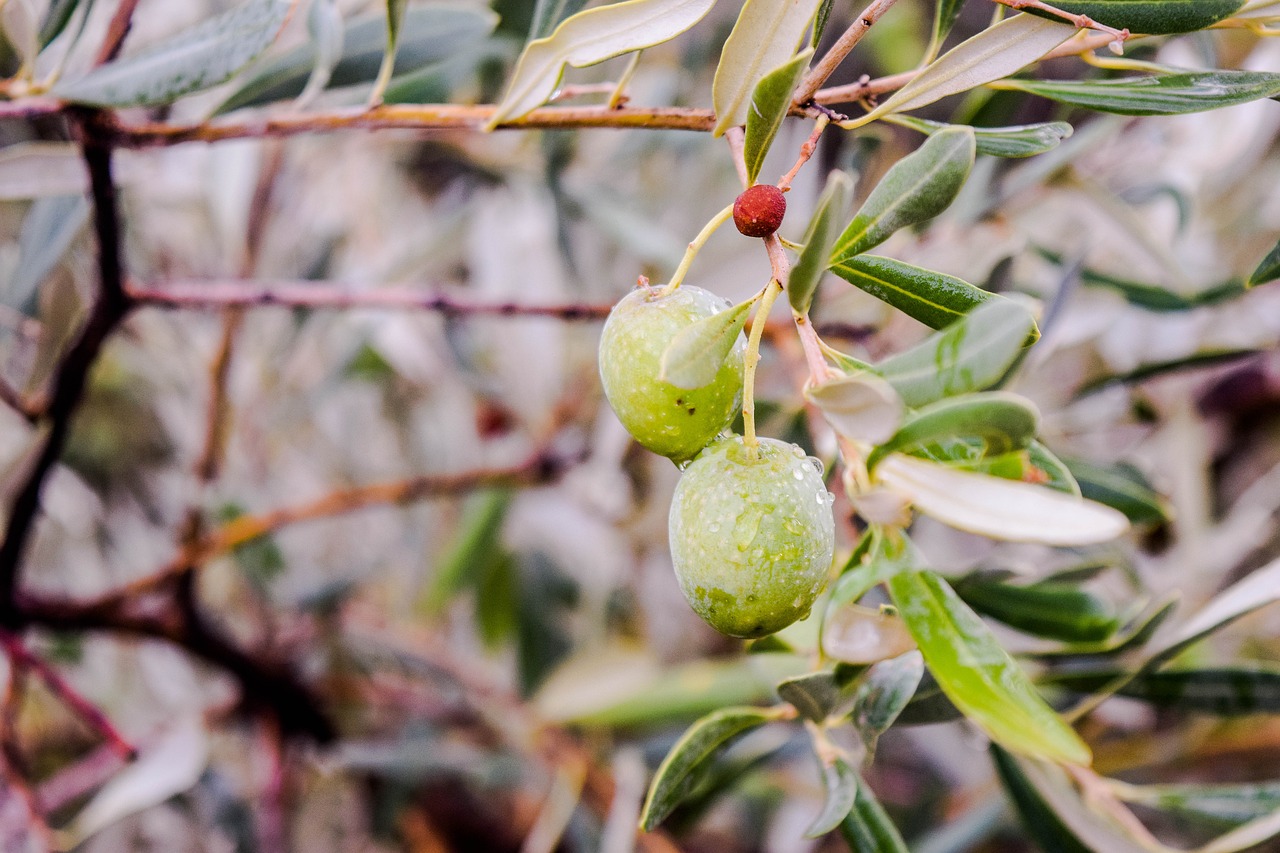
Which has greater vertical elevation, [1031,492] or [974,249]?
[1031,492]

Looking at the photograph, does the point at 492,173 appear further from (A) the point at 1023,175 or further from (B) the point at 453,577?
(A) the point at 1023,175

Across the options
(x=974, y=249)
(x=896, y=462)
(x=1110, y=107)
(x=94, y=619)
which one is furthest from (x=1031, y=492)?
(x=94, y=619)

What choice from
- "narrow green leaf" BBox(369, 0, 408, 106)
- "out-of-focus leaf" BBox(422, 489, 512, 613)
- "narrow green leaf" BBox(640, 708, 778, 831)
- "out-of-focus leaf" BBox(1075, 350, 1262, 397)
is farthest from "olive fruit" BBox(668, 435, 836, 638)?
"out-of-focus leaf" BBox(422, 489, 512, 613)

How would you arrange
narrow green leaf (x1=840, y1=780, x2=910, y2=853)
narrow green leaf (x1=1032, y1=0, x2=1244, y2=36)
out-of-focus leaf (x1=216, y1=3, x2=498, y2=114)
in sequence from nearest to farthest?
narrow green leaf (x1=1032, y1=0, x2=1244, y2=36), narrow green leaf (x1=840, y1=780, x2=910, y2=853), out-of-focus leaf (x1=216, y1=3, x2=498, y2=114)

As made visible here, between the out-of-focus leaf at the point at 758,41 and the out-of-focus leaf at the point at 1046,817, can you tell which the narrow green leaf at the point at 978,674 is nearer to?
the out-of-focus leaf at the point at 758,41

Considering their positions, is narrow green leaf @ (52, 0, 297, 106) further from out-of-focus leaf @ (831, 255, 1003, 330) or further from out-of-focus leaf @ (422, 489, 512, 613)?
out-of-focus leaf @ (422, 489, 512, 613)

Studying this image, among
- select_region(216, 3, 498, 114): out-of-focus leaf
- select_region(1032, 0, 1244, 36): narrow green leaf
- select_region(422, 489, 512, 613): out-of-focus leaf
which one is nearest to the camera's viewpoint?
select_region(1032, 0, 1244, 36): narrow green leaf

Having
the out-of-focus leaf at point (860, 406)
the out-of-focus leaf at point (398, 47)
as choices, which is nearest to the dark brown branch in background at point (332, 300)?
the out-of-focus leaf at point (398, 47)
